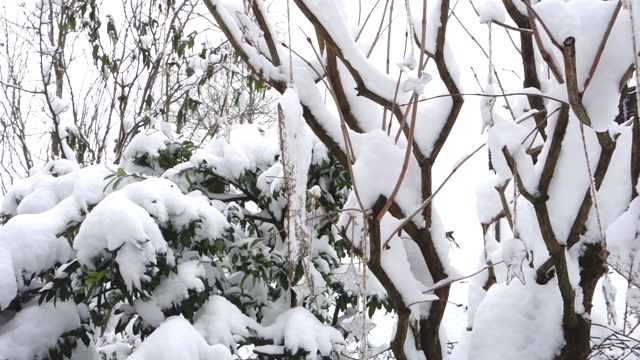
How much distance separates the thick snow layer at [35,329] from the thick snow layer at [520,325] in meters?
1.26

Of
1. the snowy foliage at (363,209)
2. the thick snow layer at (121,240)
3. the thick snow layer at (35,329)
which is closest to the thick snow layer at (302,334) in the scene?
the snowy foliage at (363,209)

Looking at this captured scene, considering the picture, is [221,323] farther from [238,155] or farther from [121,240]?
[238,155]

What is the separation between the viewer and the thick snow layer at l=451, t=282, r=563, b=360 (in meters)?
0.96

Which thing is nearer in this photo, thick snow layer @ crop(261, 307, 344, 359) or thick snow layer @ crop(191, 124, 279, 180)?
thick snow layer @ crop(261, 307, 344, 359)

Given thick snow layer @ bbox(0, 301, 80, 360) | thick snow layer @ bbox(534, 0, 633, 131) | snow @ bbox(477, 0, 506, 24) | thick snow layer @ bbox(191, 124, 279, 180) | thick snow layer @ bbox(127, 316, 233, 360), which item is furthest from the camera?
thick snow layer @ bbox(191, 124, 279, 180)

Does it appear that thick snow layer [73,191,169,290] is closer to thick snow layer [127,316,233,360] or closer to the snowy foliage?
the snowy foliage

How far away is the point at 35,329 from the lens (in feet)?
5.08

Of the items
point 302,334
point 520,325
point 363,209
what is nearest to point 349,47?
point 363,209

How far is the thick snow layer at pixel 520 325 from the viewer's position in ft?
3.15

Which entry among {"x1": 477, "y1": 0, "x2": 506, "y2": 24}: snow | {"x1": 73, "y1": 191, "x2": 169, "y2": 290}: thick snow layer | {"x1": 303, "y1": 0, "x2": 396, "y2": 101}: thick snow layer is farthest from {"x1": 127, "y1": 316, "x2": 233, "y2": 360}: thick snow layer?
{"x1": 477, "y1": 0, "x2": 506, "y2": 24}: snow

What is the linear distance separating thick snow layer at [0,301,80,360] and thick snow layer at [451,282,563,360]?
1260 mm

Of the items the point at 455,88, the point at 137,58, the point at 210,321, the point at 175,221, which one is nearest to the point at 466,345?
the point at 455,88

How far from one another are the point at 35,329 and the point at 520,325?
4.53ft

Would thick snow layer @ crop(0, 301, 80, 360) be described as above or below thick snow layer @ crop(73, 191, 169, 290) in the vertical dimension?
below
